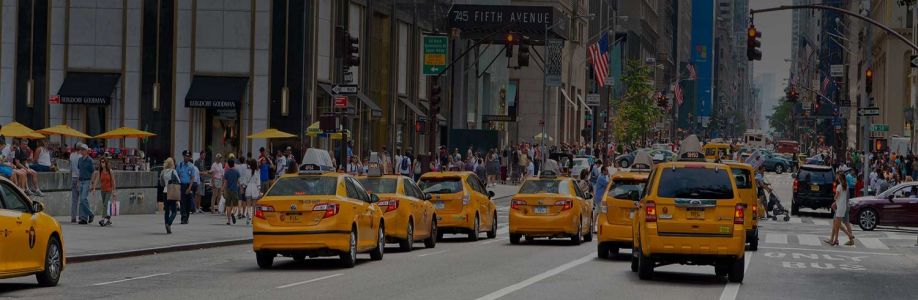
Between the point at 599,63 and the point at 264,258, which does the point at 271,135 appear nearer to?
the point at 264,258

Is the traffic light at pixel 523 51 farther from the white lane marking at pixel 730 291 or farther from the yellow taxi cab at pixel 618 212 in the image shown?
the white lane marking at pixel 730 291

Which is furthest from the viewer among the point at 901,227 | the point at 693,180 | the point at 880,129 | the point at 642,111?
the point at 642,111

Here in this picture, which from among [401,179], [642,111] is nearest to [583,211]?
[401,179]

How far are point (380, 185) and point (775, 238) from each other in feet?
45.5

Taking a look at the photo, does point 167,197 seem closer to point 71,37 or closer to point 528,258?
point 528,258

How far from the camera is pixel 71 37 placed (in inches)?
2208

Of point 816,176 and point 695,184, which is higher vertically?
point 695,184

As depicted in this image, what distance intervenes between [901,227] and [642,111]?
Result: 241 ft

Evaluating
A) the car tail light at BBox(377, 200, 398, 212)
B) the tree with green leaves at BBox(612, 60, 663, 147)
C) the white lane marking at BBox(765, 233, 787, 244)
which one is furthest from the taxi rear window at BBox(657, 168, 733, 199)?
the tree with green leaves at BBox(612, 60, 663, 147)

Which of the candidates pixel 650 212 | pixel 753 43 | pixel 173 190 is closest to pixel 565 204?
pixel 173 190

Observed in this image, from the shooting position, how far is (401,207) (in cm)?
2709

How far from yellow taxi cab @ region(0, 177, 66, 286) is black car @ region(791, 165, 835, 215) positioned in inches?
1468

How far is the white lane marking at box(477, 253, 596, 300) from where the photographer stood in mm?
18000

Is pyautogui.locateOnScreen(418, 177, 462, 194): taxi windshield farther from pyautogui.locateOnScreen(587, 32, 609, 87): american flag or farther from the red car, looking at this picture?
pyautogui.locateOnScreen(587, 32, 609, 87): american flag
